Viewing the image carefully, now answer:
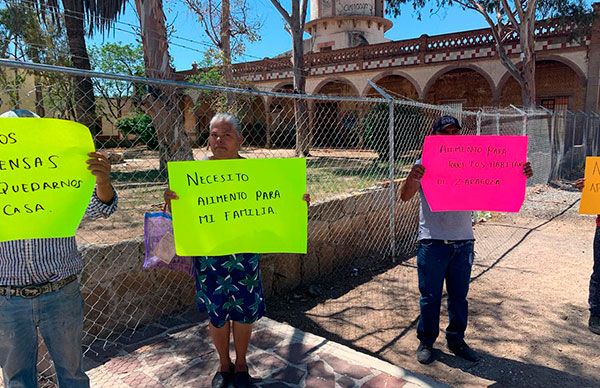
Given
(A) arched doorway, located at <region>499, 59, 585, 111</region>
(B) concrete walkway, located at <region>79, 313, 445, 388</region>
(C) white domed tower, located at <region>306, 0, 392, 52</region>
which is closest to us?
(B) concrete walkway, located at <region>79, 313, 445, 388</region>

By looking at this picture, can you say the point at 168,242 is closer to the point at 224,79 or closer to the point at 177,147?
the point at 177,147

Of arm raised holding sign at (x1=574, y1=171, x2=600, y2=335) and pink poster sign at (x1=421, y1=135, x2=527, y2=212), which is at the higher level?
pink poster sign at (x1=421, y1=135, x2=527, y2=212)

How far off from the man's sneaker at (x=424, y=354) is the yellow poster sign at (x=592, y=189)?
162 centimetres

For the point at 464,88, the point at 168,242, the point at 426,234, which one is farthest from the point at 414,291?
the point at 464,88

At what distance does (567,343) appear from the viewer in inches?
132

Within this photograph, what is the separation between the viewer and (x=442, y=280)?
298cm

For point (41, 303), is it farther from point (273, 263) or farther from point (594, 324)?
point (594, 324)

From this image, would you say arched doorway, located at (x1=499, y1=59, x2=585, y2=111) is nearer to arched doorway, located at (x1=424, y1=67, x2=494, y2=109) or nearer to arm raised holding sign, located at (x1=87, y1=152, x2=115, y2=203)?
arched doorway, located at (x1=424, y1=67, x2=494, y2=109)

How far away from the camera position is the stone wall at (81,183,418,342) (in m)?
3.05

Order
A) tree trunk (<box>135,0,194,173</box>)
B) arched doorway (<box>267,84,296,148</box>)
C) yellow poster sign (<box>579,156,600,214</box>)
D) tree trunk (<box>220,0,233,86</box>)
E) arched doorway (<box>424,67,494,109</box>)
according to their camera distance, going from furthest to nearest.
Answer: arched doorway (<box>424,67,494,109</box>), tree trunk (<box>220,0,233,86</box>), arched doorway (<box>267,84,296,148</box>), tree trunk (<box>135,0,194,173</box>), yellow poster sign (<box>579,156,600,214</box>)

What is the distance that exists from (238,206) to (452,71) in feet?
66.2

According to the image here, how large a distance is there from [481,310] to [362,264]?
1.55 m

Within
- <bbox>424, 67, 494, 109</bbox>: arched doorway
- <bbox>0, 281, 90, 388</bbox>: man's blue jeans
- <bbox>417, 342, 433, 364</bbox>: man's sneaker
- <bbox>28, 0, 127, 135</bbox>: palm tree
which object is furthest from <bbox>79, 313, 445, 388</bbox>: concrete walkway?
<bbox>424, 67, 494, 109</bbox>: arched doorway

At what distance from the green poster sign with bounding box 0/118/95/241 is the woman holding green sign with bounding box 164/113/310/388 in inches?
22.7
